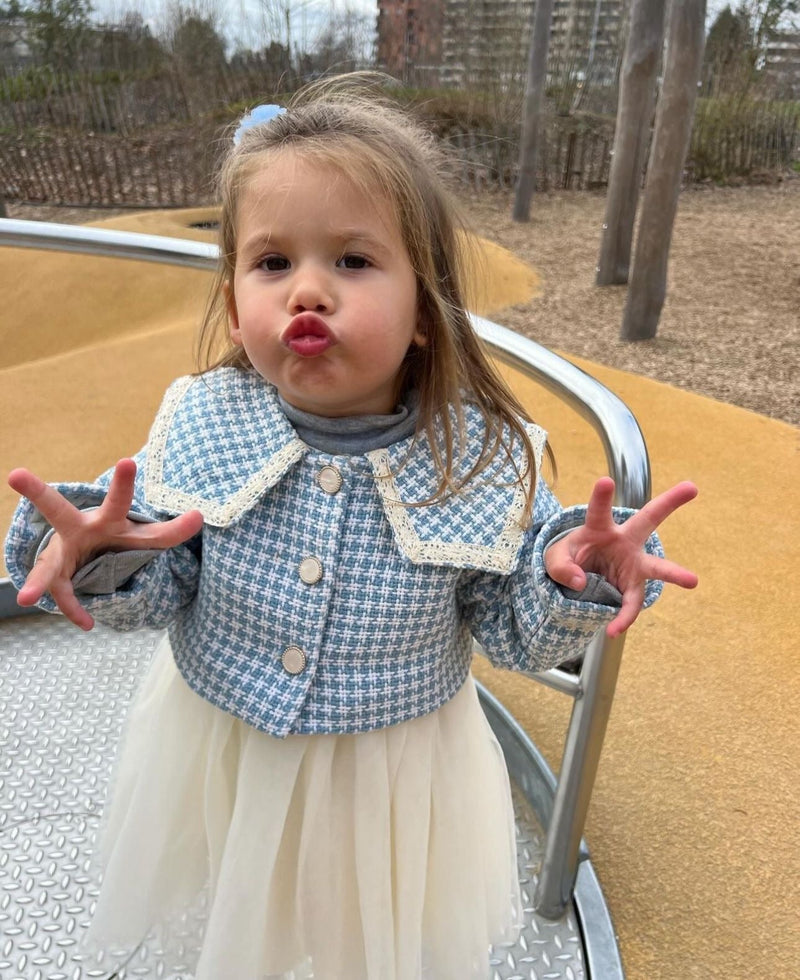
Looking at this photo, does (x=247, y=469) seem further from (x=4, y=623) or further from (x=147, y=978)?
(x=4, y=623)

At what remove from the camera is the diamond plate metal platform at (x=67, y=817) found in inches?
48.8

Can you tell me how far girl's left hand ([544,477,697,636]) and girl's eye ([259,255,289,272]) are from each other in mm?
369

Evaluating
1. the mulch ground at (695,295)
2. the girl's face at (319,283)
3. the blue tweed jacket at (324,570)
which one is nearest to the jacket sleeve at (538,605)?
the blue tweed jacket at (324,570)

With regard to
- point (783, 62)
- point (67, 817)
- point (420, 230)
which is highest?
point (420, 230)

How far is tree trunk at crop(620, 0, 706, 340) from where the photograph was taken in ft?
15.0

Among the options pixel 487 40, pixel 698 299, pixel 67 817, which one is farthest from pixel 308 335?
pixel 487 40

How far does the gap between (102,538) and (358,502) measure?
10.1 inches

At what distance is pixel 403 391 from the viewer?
3.18ft

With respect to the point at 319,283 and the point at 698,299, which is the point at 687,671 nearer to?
the point at 319,283

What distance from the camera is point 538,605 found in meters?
0.89

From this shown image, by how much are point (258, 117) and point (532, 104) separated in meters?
7.55

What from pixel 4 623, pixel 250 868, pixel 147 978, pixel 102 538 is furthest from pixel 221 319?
pixel 4 623

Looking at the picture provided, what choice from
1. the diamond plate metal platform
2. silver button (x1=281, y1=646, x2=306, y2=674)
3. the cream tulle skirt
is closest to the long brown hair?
silver button (x1=281, y1=646, x2=306, y2=674)

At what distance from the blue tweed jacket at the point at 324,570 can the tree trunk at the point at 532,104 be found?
7589 millimetres
